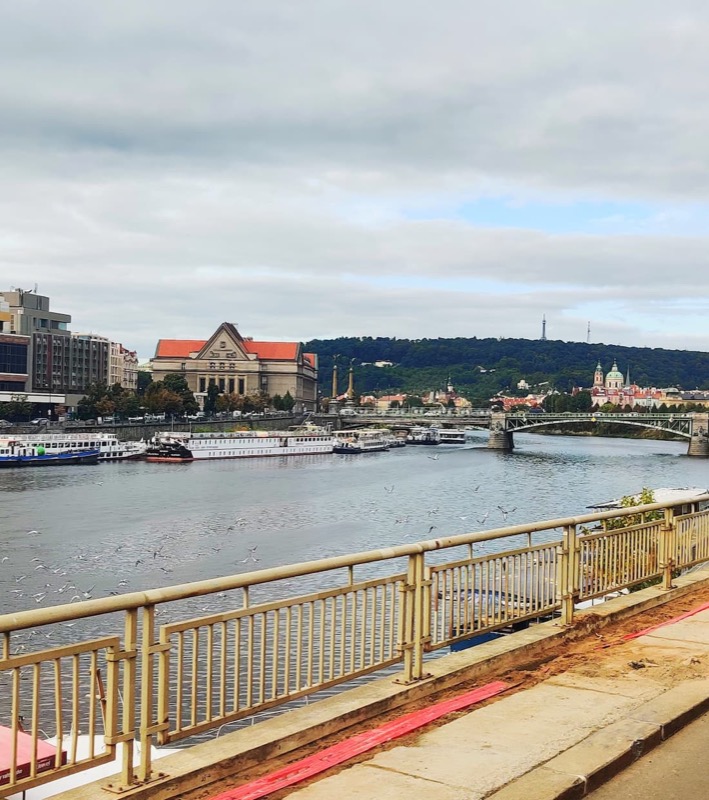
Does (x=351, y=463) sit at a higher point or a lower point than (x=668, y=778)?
lower

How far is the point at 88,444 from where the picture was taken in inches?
4149

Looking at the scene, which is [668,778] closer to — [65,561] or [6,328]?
[65,561]

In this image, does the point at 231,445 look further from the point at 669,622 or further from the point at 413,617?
the point at 413,617

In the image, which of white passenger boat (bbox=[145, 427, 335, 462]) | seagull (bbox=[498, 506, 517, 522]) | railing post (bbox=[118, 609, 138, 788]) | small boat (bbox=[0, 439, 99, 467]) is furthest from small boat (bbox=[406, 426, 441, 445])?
railing post (bbox=[118, 609, 138, 788])

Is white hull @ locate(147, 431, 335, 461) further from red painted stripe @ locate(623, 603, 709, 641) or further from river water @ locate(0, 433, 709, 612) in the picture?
red painted stripe @ locate(623, 603, 709, 641)

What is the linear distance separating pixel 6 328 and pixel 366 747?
536 ft

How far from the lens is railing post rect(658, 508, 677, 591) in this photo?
13.3m

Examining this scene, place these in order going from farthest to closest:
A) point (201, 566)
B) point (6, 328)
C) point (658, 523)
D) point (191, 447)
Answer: point (6, 328), point (191, 447), point (201, 566), point (658, 523)

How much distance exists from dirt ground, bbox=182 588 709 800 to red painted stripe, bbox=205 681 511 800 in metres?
0.07

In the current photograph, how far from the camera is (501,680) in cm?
898

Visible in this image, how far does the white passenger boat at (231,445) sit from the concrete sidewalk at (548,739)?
102 metres

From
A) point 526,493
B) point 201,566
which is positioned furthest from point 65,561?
point 526,493

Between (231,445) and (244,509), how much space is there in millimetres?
57896

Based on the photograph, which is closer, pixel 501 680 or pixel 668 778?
pixel 668 778
